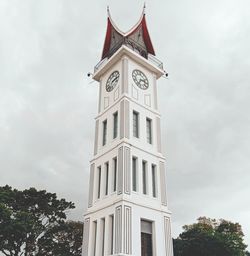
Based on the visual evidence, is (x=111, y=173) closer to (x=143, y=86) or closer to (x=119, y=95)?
(x=119, y=95)

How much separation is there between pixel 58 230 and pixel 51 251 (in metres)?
2.01

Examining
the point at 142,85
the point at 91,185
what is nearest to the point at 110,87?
the point at 142,85

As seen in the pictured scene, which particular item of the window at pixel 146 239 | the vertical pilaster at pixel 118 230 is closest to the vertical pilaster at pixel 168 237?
the window at pixel 146 239

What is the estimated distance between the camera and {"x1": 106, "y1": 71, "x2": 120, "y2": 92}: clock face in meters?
25.0

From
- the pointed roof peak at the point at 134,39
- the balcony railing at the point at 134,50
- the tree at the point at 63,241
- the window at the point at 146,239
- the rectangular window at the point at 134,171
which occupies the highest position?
the pointed roof peak at the point at 134,39

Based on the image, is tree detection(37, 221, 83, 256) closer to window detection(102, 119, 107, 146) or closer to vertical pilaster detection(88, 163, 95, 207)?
vertical pilaster detection(88, 163, 95, 207)

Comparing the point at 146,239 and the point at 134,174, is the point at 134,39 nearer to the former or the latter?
the point at 134,174

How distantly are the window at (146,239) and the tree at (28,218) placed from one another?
456 inches

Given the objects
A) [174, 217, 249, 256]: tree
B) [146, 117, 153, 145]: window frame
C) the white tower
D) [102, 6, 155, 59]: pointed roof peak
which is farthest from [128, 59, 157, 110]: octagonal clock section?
[174, 217, 249, 256]: tree

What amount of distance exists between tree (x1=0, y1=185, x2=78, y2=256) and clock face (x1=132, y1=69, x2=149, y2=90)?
14512 millimetres

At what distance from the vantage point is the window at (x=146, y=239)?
18172 mm

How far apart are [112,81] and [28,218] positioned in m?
13.6

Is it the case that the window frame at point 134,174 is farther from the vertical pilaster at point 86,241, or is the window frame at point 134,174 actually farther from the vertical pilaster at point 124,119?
the vertical pilaster at point 86,241

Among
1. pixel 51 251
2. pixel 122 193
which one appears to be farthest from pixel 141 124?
pixel 51 251
